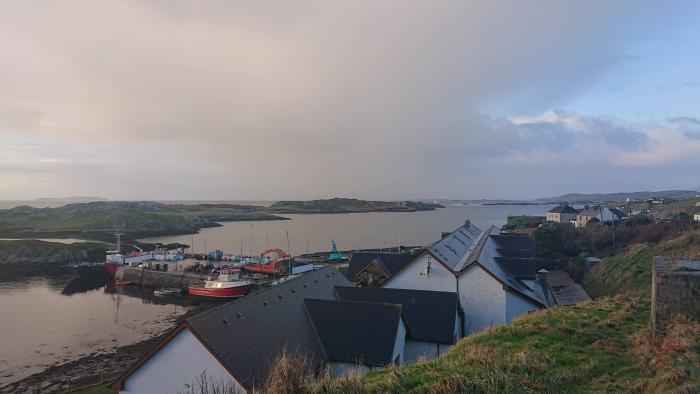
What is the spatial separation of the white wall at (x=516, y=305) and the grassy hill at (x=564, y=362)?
5.43 meters

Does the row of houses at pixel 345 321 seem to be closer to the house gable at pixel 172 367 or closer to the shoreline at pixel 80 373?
the house gable at pixel 172 367

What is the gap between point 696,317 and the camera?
27.7ft

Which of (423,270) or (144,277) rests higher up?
(423,270)

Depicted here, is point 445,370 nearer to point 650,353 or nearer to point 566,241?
point 650,353

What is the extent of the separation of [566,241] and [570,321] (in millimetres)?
30875

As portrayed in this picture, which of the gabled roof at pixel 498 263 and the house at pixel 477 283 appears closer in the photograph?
the house at pixel 477 283

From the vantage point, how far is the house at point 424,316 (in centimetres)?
1530

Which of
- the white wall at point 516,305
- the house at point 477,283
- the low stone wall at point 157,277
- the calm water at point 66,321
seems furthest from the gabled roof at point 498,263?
the low stone wall at point 157,277

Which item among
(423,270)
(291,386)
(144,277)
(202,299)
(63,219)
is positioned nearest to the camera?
(291,386)

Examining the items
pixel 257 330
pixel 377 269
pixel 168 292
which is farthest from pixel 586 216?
pixel 257 330

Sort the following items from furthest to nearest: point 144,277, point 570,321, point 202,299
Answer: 1. point 144,277
2. point 202,299
3. point 570,321

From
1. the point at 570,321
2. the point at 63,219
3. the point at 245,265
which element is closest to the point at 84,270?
the point at 245,265

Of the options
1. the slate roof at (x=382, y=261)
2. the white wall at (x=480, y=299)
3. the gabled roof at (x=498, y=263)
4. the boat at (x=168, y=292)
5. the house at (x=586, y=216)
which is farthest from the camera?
the house at (x=586, y=216)

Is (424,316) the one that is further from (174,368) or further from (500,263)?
(500,263)
